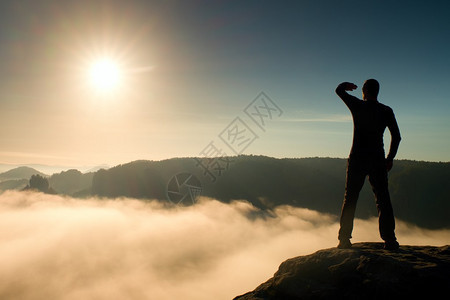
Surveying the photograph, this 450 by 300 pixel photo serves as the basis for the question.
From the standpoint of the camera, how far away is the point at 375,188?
700 centimetres

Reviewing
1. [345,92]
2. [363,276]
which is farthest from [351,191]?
[345,92]

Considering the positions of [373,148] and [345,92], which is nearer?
[373,148]

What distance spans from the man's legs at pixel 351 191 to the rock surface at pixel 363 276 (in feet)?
2.08

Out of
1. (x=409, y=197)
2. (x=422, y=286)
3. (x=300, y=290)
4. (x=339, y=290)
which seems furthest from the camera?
(x=409, y=197)

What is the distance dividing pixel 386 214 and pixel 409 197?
237 meters

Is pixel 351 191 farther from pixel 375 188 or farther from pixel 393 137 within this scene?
pixel 393 137

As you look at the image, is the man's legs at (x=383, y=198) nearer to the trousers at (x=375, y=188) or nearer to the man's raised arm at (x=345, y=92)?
the trousers at (x=375, y=188)

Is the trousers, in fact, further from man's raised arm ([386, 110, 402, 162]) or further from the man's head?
the man's head

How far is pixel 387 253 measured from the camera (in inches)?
257

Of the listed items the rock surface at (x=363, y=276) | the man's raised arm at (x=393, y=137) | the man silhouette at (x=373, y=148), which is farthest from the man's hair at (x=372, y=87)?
the rock surface at (x=363, y=276)

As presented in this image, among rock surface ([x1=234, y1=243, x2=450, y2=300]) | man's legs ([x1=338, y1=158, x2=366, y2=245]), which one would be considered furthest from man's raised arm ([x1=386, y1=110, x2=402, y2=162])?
rock surface ([x1=234, y1=243, x2=450, y2=300])

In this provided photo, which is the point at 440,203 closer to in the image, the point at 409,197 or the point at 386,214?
the point at 409,197

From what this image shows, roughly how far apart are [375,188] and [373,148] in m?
1.05

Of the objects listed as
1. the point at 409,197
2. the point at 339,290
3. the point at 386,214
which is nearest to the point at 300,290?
the point at 339,290
